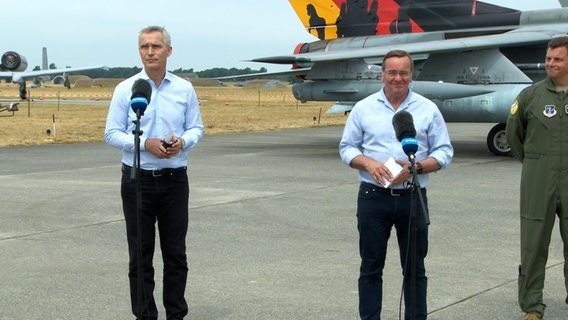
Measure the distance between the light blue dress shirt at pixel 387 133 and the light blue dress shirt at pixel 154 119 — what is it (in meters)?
1.03

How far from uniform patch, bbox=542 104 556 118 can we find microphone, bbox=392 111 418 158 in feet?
4.96

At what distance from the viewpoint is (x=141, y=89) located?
475 cm

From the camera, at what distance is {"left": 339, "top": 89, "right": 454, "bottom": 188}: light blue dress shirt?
189 inches

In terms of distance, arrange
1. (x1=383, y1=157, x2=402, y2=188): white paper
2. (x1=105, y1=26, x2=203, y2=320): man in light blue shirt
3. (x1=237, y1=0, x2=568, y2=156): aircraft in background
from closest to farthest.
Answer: (x1=383, y1=157, x2=402, y2=188): white paper → (x1=105, y1=26, x2=203, y2=320): man in light blue shirt → (x1=237, y1=0, x2=568, y2=156): aircraft in background

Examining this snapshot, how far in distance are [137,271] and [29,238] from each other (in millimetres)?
3937

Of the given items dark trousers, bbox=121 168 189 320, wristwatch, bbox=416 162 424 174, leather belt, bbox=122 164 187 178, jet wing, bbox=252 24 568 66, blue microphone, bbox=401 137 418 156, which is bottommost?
dark trousers, bbox=121 168 189 320

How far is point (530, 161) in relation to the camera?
18.7 ft

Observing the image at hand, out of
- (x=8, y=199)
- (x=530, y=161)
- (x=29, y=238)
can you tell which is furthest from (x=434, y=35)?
(x=530, y=161)

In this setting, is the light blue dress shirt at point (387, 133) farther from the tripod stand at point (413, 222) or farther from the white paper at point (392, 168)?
the tripod stand at point (413, 222)

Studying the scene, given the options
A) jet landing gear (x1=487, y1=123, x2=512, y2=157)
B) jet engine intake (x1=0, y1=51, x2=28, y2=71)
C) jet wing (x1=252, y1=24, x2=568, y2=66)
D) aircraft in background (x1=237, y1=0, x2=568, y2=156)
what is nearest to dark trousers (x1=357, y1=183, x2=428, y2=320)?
aircraft in background (x1=237, y1=0, x2=568, y2=156)

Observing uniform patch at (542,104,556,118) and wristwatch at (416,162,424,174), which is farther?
uniform patch at (542,104,556,118)

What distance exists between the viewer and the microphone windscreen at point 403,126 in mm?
4406

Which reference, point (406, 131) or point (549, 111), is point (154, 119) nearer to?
point (406, 131)

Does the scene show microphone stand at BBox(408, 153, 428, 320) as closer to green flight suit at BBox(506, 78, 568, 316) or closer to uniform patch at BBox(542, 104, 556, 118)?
green flight suit at BBox(506, 78, 568, 316)
